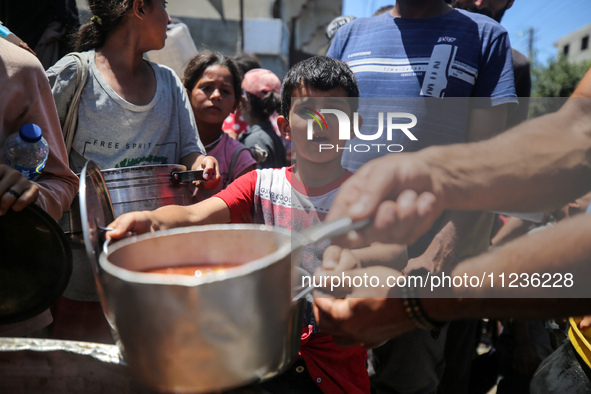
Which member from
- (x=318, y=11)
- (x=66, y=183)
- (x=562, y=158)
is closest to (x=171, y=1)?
(x=66, y=183)

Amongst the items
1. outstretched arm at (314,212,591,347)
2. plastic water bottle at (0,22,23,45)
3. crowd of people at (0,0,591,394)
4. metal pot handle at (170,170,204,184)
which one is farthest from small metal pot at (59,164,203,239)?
outstretched arm at (314,212,591,347)

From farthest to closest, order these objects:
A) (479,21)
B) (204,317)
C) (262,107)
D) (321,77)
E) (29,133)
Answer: (262,107) → (479,21) → (321,77) → (29,133) → (204,317)

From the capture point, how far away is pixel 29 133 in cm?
111

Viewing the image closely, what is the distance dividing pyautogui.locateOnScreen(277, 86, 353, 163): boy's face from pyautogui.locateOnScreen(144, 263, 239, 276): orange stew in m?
0.60

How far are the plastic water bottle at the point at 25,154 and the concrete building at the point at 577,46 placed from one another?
33.1 m

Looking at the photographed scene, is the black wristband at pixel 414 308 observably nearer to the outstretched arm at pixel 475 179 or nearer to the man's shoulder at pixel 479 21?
the outstretched arm at pixel 475 179

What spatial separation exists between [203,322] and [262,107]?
2529mm

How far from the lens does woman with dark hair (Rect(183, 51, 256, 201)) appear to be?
2328mm

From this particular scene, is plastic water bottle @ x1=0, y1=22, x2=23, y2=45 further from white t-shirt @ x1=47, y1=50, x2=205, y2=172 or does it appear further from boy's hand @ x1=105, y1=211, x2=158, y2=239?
boy's hand @ x1=105, y1=211, x2=158, y2=239

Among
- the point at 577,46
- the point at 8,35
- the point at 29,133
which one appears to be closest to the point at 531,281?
the point at 29,133

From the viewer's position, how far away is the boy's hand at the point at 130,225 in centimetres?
94

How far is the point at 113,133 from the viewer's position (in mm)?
1630

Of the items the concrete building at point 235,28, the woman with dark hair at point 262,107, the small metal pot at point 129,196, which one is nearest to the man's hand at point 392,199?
the small metal pot at point 129,196

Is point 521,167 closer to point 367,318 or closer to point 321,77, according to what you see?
point 367,318
